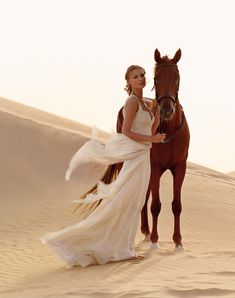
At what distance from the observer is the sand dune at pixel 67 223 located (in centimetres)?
700

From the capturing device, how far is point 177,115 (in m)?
9.80

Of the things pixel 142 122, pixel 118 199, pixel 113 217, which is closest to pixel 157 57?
pixel 142 122

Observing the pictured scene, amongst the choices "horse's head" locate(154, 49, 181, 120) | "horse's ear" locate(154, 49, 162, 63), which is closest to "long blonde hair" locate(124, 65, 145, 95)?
"horse's head" locate(154, 49, 181, 120)

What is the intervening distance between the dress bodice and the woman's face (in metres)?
0.23

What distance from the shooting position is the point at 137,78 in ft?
27.3

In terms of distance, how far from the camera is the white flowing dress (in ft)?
26.9

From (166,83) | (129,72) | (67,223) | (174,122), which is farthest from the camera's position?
(67,223)

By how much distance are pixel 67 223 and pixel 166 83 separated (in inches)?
215

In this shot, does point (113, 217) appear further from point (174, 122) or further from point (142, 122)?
point (174, 122)

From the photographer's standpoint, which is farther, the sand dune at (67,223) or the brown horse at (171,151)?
the brown horse at (171,151)

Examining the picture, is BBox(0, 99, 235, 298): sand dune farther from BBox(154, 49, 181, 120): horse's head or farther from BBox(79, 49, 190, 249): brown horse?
BBox(154, 49, 181, 120): horse's head

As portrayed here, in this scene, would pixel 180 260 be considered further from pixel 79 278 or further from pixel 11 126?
pixel 11 126

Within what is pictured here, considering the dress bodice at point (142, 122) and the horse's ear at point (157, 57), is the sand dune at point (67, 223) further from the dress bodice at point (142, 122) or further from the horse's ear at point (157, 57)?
the horse's ear at point (157, 57)

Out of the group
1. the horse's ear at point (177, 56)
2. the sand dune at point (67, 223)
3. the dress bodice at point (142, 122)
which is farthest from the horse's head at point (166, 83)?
the sand dune at point (67, 223)
